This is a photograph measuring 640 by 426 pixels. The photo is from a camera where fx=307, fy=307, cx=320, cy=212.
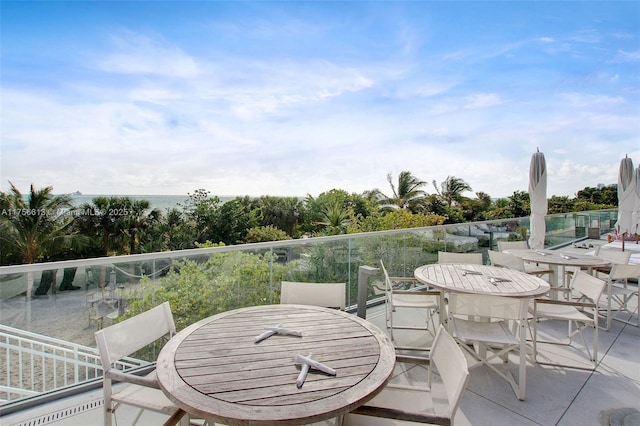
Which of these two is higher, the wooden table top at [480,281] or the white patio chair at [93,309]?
the wooden table top at [480,281]

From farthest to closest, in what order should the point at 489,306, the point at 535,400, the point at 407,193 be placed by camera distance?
the point at 407,193
the point at 489,306
the point at 535,400

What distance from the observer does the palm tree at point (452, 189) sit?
2550 centimetres

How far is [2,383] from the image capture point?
8.54 ft

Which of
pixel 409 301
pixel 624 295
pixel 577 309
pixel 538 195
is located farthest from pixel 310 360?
pixel 538 195

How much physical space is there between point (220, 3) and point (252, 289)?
22.8 feet

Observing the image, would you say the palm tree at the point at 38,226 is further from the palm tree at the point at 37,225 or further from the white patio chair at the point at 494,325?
the white patio chair at the point at 494,325

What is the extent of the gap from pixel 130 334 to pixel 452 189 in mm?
26740

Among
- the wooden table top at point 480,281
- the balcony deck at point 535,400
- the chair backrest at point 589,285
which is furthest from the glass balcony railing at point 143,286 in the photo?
the chair backrest at point 589,285

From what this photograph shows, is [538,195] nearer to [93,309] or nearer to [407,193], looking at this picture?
[93,309]

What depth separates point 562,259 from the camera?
4641 mm

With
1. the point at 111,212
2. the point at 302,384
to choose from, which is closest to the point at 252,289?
the point at 302,384

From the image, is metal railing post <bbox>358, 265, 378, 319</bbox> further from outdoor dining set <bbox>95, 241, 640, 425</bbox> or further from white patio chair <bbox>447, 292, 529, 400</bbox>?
white patio chair <bbox>447, 292, 529, 400</bbox>

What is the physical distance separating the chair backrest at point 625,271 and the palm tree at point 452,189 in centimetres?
2226

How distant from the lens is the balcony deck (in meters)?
2.39
